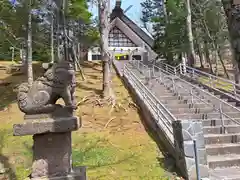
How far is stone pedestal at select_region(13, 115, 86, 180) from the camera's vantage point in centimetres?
275

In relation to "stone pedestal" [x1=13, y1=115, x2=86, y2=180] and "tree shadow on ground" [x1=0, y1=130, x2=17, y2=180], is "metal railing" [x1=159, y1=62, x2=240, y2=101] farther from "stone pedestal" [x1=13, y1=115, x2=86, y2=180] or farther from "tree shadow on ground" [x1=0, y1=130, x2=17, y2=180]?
"tree shadow on ground" [x1=0, y1=130, x2=17, y2=180]

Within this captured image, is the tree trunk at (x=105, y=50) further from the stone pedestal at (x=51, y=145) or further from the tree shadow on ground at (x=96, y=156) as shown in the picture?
the stone pedestal at (x=51, y=145)

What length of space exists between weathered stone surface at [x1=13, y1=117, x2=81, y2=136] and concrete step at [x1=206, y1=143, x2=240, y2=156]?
342cm

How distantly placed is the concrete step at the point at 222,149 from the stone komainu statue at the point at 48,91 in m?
3.41

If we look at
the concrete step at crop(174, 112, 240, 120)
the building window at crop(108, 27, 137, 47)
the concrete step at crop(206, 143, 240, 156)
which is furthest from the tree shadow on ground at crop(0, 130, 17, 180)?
the building window at crop(108, 27, 137, 47)

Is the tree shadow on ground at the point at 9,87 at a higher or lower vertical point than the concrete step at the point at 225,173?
higher

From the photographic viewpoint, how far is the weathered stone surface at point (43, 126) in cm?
273

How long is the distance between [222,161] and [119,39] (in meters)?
25.5

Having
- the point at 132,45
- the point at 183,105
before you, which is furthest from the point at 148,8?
the point at 183,105

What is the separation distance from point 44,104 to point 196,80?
30.8ft

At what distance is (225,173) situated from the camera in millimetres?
4461

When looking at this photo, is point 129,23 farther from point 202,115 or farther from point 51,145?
point 51,145

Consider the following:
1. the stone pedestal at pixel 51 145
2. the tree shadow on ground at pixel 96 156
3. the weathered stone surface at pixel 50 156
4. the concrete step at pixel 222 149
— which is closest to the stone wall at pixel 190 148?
the concrete step at pixel 222 149

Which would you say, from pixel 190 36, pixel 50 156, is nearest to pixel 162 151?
pixel 50 156
